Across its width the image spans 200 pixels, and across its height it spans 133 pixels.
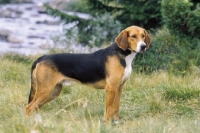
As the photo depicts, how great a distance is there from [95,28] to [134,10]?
2143 millimetres

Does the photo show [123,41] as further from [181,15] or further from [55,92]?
[181,15]

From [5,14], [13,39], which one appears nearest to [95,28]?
[13,39]

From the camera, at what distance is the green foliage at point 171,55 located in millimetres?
10414

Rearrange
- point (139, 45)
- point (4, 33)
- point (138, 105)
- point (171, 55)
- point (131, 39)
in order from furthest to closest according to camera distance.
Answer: point (4, 33)
point (171, 55)
point (138, 105)
point (131, 39)
point (139, 45)

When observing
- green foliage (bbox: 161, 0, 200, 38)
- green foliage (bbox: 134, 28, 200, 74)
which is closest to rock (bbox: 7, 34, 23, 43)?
green foliage (bbox: 134, 28, 200, 74)

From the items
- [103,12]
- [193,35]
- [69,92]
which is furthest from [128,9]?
[69,92]

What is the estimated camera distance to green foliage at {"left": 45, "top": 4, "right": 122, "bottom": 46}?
1495 cm

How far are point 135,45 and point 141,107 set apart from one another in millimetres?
1248

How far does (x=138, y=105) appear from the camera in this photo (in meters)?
7.96

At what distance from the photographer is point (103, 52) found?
7.35 m

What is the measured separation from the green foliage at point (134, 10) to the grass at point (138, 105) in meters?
4.21

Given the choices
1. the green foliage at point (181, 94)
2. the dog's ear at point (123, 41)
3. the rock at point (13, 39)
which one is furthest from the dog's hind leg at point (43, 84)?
the rock at point (13, 39)

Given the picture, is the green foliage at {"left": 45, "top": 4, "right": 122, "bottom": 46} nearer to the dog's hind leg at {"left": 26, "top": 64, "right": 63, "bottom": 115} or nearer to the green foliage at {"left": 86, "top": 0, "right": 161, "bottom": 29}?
the green foliage at {"left": 86, "top": 0, "right": 161, "bottom": 29}

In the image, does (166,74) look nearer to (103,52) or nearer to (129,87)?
(129,87)
